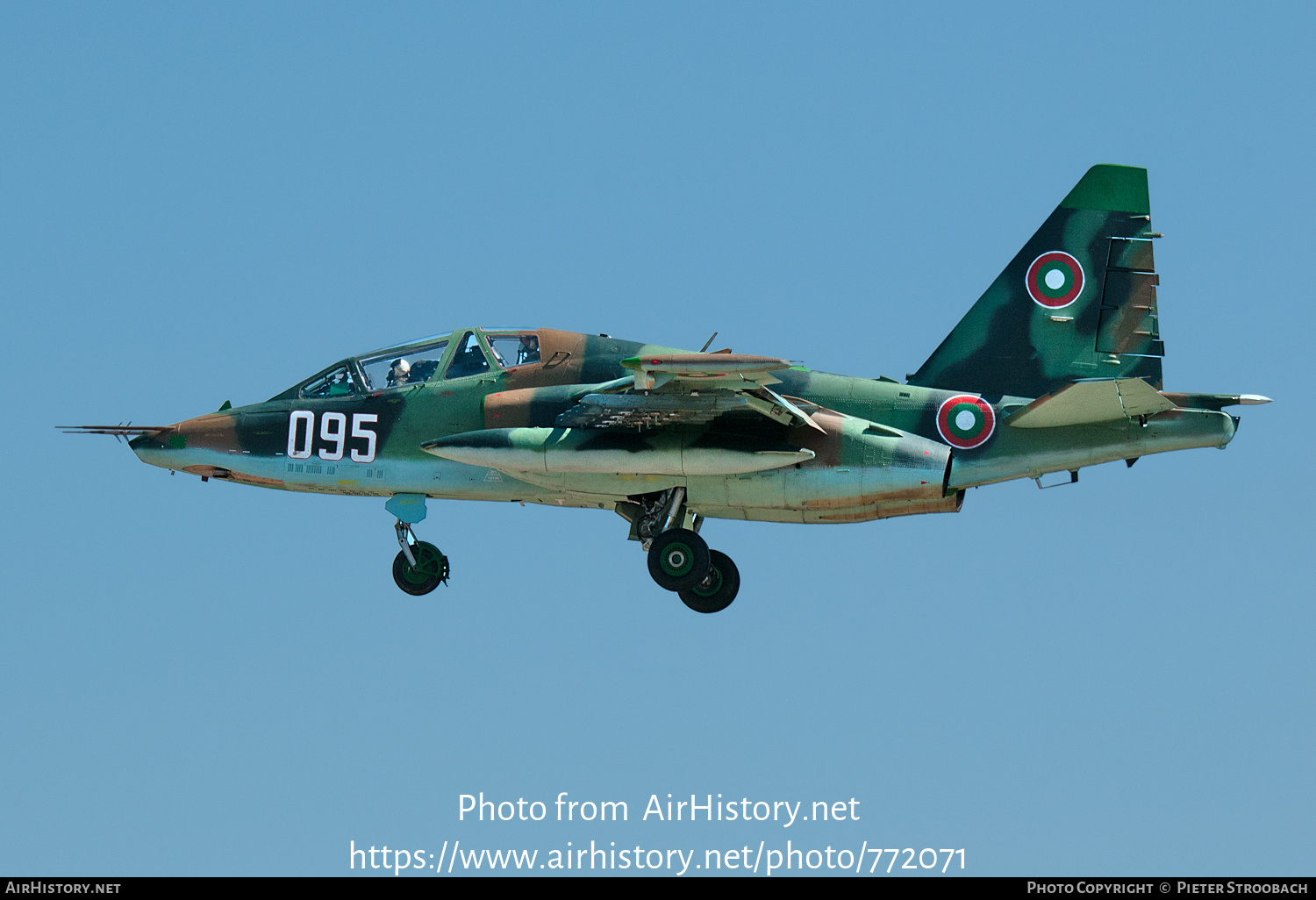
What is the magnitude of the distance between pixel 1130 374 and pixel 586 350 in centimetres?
731

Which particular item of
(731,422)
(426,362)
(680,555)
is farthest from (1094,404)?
(426,362)

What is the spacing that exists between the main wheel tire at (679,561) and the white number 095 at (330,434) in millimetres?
4196

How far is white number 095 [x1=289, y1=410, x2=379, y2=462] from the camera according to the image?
23.5 metres

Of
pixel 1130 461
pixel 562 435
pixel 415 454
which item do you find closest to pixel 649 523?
pixel 562 435

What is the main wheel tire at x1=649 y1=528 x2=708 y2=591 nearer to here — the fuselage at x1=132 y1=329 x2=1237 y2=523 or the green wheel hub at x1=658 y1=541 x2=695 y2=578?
the green wheel hub at x1=658 y1=541 x2=695 y2=578

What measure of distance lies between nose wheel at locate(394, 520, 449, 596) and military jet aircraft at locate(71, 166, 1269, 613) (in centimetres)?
3

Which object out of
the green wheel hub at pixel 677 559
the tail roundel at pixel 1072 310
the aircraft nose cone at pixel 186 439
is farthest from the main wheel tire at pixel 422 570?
the tail roundel at pixel 1072 310

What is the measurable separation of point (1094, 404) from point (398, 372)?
9301 mm

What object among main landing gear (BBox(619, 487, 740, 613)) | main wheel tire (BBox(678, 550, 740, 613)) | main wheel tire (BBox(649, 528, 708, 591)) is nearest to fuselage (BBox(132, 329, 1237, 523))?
main landing gear (BBox(619, 487, 740, 613))

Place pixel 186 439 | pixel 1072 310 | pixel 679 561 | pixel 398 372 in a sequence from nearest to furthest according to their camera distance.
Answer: pixel 679 561 < pixel 1072 310 < pixel 398 372 < pixel 186 439

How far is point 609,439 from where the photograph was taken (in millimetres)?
22047

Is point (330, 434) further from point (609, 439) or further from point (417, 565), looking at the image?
point (609, 439)

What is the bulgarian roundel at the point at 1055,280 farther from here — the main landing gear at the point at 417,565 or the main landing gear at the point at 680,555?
the main landing gear at the point at 417,565

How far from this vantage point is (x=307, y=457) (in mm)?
23672
